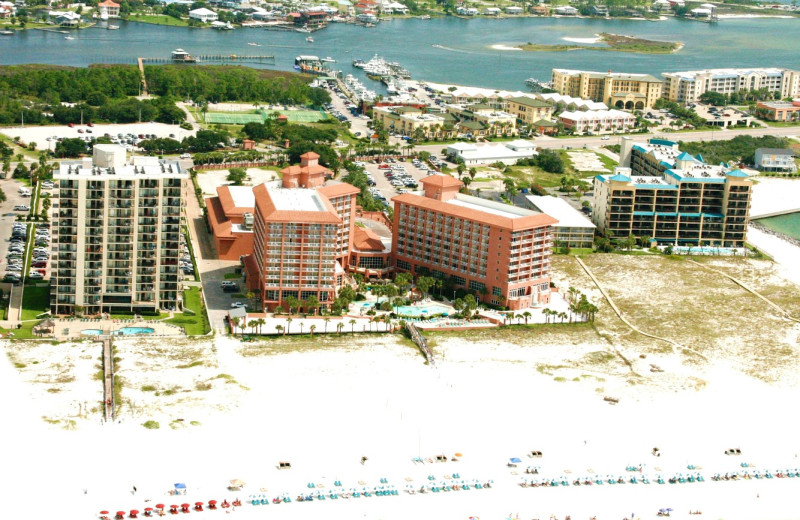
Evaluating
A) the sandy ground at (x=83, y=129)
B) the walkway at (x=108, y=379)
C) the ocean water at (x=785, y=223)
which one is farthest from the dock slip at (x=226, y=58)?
the walkway at (x=108, y=379)

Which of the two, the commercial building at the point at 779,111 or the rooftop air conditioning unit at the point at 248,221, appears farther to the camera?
the commercial building at the point at 779,111

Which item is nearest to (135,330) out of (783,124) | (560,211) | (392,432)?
(392,432)

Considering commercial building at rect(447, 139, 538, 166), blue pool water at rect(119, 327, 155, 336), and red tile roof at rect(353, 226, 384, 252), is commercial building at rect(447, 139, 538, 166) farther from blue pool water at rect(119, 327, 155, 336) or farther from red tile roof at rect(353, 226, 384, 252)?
blue pool water at rect(119, 327, 155, 336)

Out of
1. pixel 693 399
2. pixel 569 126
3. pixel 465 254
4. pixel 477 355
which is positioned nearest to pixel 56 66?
pixel 569 126

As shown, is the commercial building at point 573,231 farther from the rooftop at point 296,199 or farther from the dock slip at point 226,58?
the dock slip at point 226,58

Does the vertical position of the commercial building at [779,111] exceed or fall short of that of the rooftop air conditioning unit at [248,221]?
it exceeds it

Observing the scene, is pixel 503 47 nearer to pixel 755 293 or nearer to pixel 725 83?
pixel 725 83
